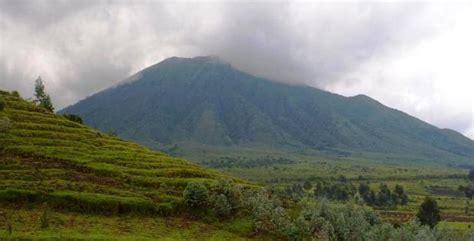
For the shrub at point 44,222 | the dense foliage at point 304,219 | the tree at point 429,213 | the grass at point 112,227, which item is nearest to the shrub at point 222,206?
the dense foliage at point 304,219

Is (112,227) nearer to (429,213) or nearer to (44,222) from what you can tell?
(44,222)

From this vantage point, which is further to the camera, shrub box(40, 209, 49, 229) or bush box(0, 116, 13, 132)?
bush box(0, 116, 13, 132)

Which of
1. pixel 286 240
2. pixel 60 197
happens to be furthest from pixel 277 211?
pixel 60 197

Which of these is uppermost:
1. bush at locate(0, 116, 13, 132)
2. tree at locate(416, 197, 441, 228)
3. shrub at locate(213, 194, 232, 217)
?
bush at locate(0, 116, 13, 132)

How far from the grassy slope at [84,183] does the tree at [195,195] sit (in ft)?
5.28

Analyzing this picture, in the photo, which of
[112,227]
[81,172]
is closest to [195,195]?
[112,227]

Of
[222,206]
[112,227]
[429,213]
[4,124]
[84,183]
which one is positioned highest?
[4,124]

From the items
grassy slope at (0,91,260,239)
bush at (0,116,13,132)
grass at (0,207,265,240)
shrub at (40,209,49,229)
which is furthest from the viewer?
bush at (0,116,13,132)

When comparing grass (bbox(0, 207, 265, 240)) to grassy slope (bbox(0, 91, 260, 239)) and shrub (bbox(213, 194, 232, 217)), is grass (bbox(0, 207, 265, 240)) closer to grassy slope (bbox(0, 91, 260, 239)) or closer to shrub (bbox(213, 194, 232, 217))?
grassy slope (bbox(0, 91, 260, 239))

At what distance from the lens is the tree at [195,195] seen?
7731cm

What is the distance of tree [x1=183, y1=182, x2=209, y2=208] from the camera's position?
254 ft

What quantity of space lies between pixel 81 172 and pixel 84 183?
682 cm

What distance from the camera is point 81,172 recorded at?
83375mm

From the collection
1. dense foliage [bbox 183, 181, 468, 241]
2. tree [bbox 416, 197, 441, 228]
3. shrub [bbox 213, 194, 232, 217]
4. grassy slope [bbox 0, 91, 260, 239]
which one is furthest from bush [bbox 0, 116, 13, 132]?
tree [bbox 416, 197, 441, 228]
